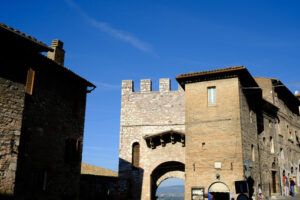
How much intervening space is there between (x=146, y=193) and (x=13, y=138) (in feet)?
46.9

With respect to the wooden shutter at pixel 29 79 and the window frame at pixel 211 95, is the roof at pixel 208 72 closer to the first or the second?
the window frame at pixel 211 95

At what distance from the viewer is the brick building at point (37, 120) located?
10.6 metres

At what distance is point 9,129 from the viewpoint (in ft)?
34.8

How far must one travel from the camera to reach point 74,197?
17.3 meters

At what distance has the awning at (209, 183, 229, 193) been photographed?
17.3 metres

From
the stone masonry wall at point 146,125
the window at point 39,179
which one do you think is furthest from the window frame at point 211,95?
the window at point 39,179

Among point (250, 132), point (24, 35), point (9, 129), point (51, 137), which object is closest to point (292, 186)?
point (250, 132)

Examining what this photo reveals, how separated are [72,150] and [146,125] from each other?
26.8 feet

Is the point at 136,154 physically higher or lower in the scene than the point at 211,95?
lower

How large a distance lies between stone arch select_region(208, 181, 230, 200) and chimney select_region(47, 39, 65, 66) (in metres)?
10.8

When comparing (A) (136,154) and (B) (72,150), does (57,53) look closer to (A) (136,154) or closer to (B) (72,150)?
(B) (72,150)

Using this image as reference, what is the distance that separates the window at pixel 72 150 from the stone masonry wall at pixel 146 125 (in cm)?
690

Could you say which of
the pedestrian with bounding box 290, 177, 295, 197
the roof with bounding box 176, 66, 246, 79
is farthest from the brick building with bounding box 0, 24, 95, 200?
the pedestrian with bounding box 290, 177, 295, 197

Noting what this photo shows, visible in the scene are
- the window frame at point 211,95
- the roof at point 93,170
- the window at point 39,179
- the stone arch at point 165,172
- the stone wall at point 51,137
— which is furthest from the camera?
the roof at point 93,170
